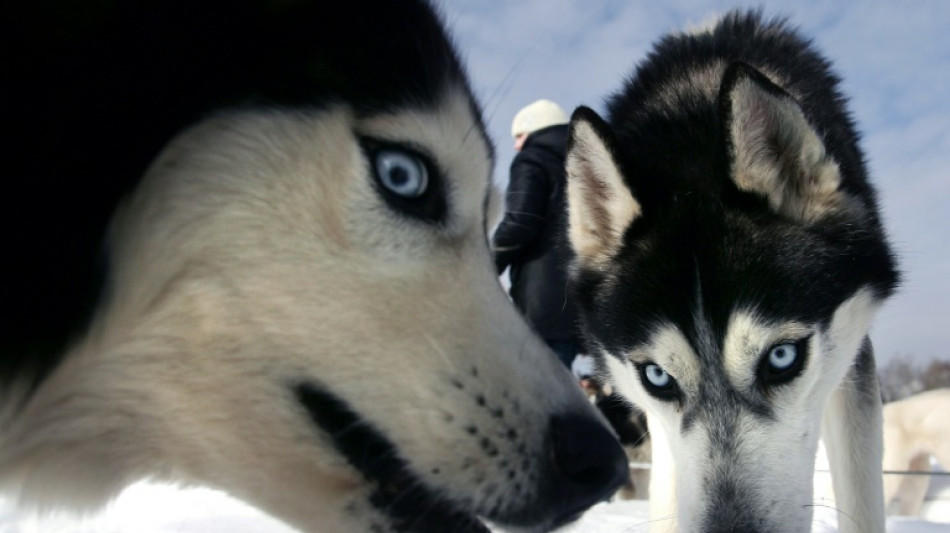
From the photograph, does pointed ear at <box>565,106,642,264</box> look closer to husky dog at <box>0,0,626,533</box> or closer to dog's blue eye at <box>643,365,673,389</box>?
dog's blue eye at <box>643,365,673,389</box>

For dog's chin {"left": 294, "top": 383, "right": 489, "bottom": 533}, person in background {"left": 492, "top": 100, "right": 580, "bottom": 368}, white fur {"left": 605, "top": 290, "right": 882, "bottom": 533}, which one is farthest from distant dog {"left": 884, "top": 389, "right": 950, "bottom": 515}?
dog's chin {"left": 294, "top": 383, "right": 489, "bottom": 533}

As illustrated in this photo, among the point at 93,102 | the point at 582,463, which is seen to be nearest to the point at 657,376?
the point at 582,463

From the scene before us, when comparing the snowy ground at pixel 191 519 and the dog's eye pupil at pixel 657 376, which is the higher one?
the dog's eye pupil at pixel 657 376

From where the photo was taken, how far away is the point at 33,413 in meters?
1.20

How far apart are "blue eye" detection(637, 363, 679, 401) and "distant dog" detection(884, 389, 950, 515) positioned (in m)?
4.60

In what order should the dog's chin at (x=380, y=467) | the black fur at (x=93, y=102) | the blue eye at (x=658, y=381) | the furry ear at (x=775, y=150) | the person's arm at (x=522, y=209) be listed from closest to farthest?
the black fur at (x=93, y=102) < the dog's chin at (x=380, y=467) < the furry ear at (x=775, y=150) < the blue eye at (x=658, y=381) < the person's arm at (x=522, y=209)

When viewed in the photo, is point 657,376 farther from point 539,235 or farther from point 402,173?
point 539,235

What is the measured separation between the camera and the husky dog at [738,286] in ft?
7.45

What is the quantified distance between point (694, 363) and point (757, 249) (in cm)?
42

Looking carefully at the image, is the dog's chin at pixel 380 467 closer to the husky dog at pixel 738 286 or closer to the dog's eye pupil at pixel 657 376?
the husky dog at pixel 738 286

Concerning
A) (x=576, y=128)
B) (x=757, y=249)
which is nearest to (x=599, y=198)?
(x=576, y=128)

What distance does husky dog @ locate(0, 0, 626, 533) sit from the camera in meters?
1.15

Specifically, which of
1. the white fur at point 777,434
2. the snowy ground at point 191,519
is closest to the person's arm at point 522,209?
the white fur at point 777,434

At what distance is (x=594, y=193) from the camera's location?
284 cm
